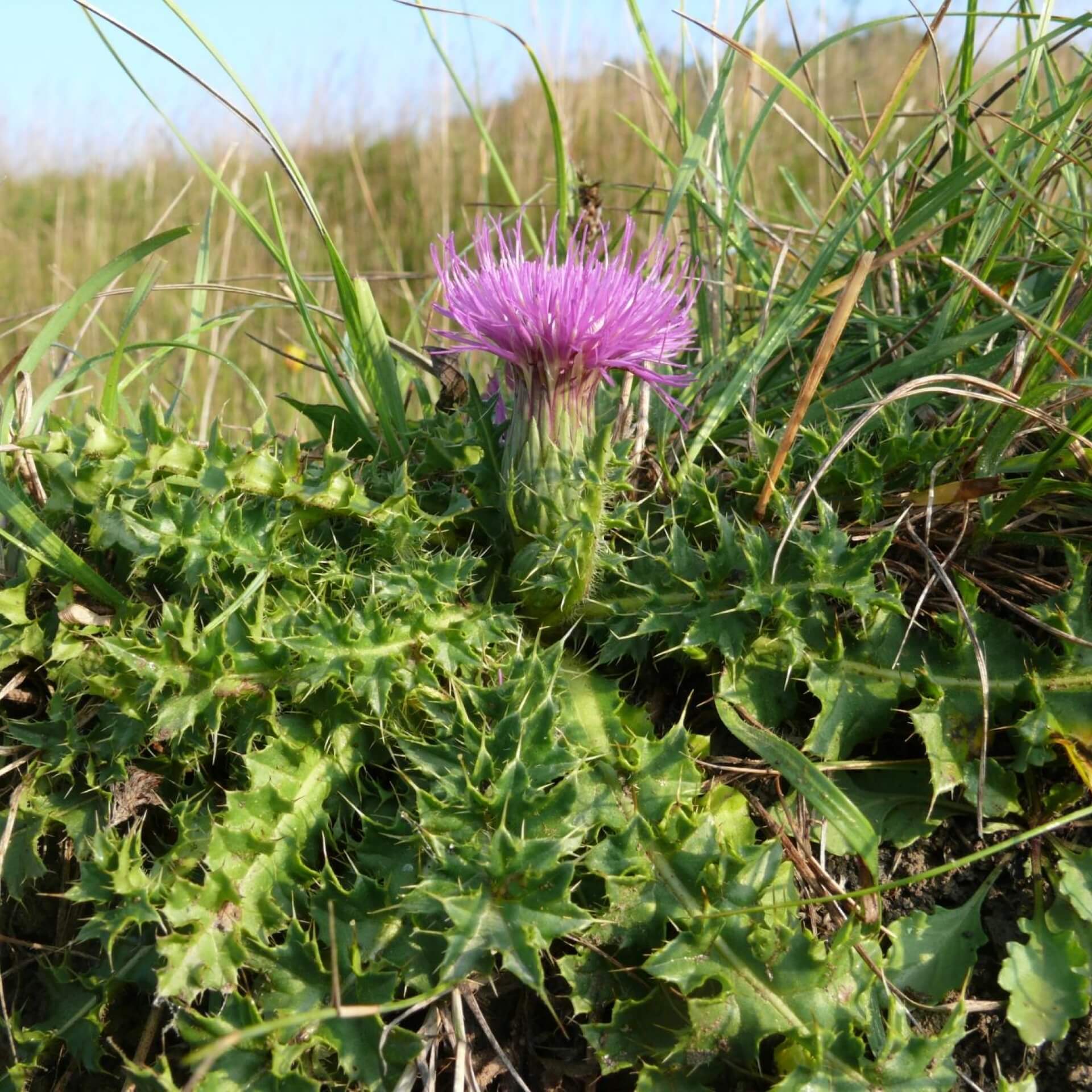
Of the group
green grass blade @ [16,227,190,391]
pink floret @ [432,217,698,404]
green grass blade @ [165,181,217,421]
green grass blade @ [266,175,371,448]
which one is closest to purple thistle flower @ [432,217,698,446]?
pink floret @ [432,217,698,404]

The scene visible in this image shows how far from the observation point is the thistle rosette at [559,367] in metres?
1.69

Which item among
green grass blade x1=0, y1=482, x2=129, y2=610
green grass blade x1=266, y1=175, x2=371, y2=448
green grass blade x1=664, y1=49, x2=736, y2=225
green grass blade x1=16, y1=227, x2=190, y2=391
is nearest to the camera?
green grass blade x1=0, y1=482, x2=129, y2=610

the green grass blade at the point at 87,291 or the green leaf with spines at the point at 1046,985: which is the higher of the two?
the green grass blade at the point at 87,291

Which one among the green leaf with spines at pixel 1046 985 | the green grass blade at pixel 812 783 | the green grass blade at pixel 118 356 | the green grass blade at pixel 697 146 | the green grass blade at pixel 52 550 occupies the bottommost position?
the green leaf with spines at pixel 1046 985

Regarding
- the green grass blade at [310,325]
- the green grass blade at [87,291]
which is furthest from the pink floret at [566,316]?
the green grass blade at [87,291]

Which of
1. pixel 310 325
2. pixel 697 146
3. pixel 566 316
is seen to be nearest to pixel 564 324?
pixel 566 316

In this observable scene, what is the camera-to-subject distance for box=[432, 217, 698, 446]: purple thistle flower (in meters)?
1.70

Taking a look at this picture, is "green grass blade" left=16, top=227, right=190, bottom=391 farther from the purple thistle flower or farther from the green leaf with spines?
the green leaf with spines

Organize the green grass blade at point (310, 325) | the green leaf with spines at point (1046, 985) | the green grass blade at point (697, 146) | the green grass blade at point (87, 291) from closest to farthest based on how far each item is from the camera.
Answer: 1. the green leaf with spines at point (1046, 985)
2. the green grass blade at point (87, 291)
3. the green grass blade at point (310, 325)
4. the green grass blade at point (697, 146)

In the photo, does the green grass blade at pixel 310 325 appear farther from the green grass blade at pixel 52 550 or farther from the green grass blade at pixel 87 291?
the green grass blade at pixel 52 550

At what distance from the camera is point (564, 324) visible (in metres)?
1.69

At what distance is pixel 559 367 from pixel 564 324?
9 centimetres

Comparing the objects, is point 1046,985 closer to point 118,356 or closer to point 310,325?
point 310,325

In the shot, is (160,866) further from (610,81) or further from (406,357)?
(610,81)
